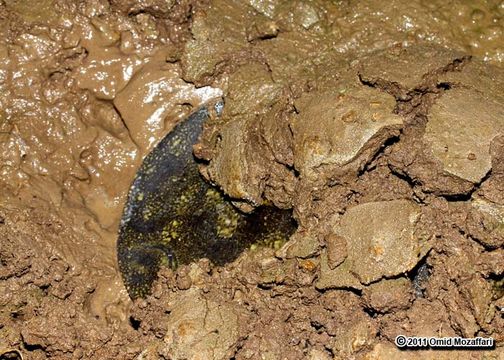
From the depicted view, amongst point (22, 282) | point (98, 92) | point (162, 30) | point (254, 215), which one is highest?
point (162, 30)

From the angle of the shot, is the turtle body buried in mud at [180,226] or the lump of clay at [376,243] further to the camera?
the turtle body buried in mud at [180,226]

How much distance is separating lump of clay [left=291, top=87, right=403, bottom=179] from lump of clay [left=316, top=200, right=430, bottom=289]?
0.27 metres

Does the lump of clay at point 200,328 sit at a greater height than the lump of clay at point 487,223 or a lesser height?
lesser

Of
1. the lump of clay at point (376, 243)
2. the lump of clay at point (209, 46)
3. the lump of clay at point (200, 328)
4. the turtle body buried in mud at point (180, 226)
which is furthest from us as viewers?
the lump of clay at point (209, 46)

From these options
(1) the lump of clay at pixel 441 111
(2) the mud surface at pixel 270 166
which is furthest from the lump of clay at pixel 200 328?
(1) the lump of clay at pixel 441 111

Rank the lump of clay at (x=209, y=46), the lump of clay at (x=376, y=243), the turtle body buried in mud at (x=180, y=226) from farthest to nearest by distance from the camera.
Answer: the lump of clay at (x=209, y=46) → the turtle body buried in mud at (x=180, y=226) → the lump of clay at (x=376, y=243)

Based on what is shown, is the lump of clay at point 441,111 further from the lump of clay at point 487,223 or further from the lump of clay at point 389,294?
the lump of clay at point 389,294

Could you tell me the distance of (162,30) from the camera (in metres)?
3.48

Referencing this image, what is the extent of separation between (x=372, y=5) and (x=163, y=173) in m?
1.63

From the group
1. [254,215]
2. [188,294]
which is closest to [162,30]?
[254,215]

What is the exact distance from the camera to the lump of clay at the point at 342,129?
113 inches

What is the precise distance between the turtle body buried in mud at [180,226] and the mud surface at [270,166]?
0.08 meters

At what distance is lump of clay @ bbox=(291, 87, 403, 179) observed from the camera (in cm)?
287

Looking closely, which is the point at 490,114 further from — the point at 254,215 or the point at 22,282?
the point at 22,282
